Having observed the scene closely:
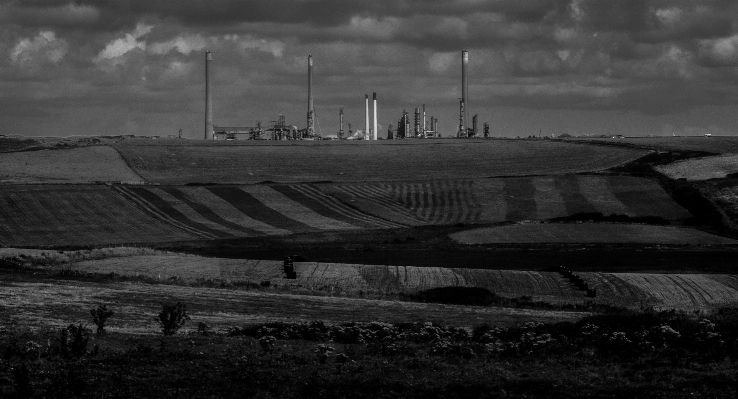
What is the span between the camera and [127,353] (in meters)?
28.0

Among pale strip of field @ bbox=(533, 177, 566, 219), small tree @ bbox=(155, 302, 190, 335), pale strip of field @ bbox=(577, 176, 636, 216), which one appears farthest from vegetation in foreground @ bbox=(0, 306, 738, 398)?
pale strip of field @ bbox=(577, 176, 636, 216)

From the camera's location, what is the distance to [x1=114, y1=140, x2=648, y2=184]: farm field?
138625mm

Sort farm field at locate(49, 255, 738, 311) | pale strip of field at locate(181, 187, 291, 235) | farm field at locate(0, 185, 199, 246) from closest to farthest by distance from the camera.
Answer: farm field at locate(49, 255, 738, 311) < farm field at locate(0, 185, 199, 246) < pale strip of field at locate(181, 187, 291, 235)

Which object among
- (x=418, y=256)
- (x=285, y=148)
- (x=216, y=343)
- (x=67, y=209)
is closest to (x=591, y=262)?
(x=418, y=256)

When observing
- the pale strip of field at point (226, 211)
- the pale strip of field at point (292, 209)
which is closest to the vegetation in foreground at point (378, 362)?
the pale strip of field at point (226, 211)

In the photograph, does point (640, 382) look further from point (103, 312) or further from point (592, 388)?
point (103, 312)

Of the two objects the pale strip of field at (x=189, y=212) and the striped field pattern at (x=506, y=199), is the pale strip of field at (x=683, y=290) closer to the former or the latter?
the pale strip of field at (x=189, y=212)

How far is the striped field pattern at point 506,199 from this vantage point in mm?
105125

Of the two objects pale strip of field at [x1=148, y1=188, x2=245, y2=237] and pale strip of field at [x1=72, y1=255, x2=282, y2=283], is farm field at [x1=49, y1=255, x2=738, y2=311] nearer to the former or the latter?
pale strip of field at [x1=72, y1=255, x2=282, y2=283]

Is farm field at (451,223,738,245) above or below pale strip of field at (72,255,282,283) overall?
below

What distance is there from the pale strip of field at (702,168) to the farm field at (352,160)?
9.60 meters

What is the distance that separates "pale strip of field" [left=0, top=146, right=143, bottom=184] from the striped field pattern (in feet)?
90.5

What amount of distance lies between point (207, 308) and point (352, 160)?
113 meters

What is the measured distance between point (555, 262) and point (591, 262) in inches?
90.0
